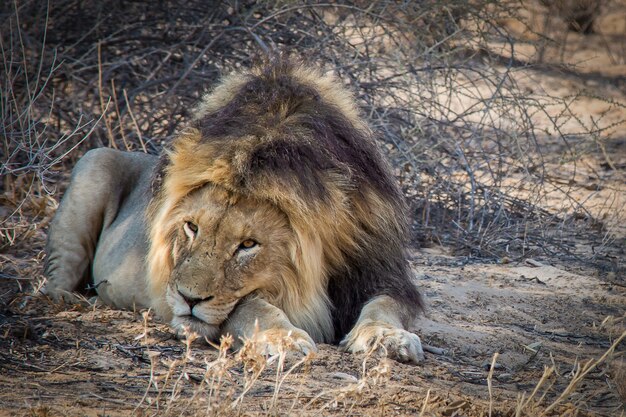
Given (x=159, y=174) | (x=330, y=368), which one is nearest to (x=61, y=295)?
(x=159, y=174)

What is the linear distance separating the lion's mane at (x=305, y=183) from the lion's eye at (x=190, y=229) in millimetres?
123

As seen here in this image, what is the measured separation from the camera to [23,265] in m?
5.71

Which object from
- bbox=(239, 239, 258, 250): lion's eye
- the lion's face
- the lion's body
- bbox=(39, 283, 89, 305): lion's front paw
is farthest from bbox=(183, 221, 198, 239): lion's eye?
bbox=(39, 283, 89, 305): lion's front paw

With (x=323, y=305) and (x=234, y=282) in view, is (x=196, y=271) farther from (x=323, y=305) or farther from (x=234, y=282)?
(x=323, y=305)

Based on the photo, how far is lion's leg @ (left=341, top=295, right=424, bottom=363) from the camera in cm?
394

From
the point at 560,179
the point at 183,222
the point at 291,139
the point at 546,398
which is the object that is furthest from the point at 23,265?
the point at 560,179

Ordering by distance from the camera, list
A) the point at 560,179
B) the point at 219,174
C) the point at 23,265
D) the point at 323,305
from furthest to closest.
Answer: the point at 560,179 < the point at 23,265 < the point at 323,305 < the point at 219,174

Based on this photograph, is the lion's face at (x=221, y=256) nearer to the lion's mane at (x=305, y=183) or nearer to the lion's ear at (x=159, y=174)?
the lion's mane at (x=305, y=183)

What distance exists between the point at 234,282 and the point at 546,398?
138 cm

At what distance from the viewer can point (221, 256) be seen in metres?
3.93

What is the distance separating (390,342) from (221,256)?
2.66 ft

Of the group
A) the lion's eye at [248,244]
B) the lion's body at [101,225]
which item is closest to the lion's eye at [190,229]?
the lion's eye at [248,244]

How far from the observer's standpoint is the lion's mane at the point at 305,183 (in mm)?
4027

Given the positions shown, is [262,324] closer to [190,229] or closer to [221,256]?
[221,256]
